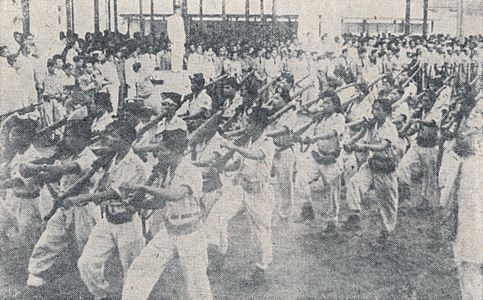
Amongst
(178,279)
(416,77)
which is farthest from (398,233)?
(416,77)

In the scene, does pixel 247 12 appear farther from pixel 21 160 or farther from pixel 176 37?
pixel 21 160

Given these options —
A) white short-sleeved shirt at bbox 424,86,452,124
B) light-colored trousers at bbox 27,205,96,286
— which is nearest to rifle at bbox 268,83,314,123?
white short-sleeved shirt at bbox 424,86,452,124

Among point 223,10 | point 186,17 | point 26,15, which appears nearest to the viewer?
point 26,15

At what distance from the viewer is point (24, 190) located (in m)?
4.41

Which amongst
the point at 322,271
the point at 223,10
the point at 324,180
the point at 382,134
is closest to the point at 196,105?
the point at 223,10

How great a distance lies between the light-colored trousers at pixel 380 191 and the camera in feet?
16.3

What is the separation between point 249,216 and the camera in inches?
175

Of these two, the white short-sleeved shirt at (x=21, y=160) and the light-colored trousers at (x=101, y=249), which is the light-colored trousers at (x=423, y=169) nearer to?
the light-colored trousers at (x=101, y=249)

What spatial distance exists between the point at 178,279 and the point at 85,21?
142 inches

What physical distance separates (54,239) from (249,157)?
1394mm

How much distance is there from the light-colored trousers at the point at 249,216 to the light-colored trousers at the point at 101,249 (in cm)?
73

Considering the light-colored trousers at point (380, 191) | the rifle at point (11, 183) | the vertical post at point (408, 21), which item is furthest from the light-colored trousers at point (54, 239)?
the vertical post at point (408, 21)

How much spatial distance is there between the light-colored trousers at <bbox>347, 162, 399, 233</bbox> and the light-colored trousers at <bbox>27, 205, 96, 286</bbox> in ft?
7.31

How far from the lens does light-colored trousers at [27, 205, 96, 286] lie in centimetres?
407
